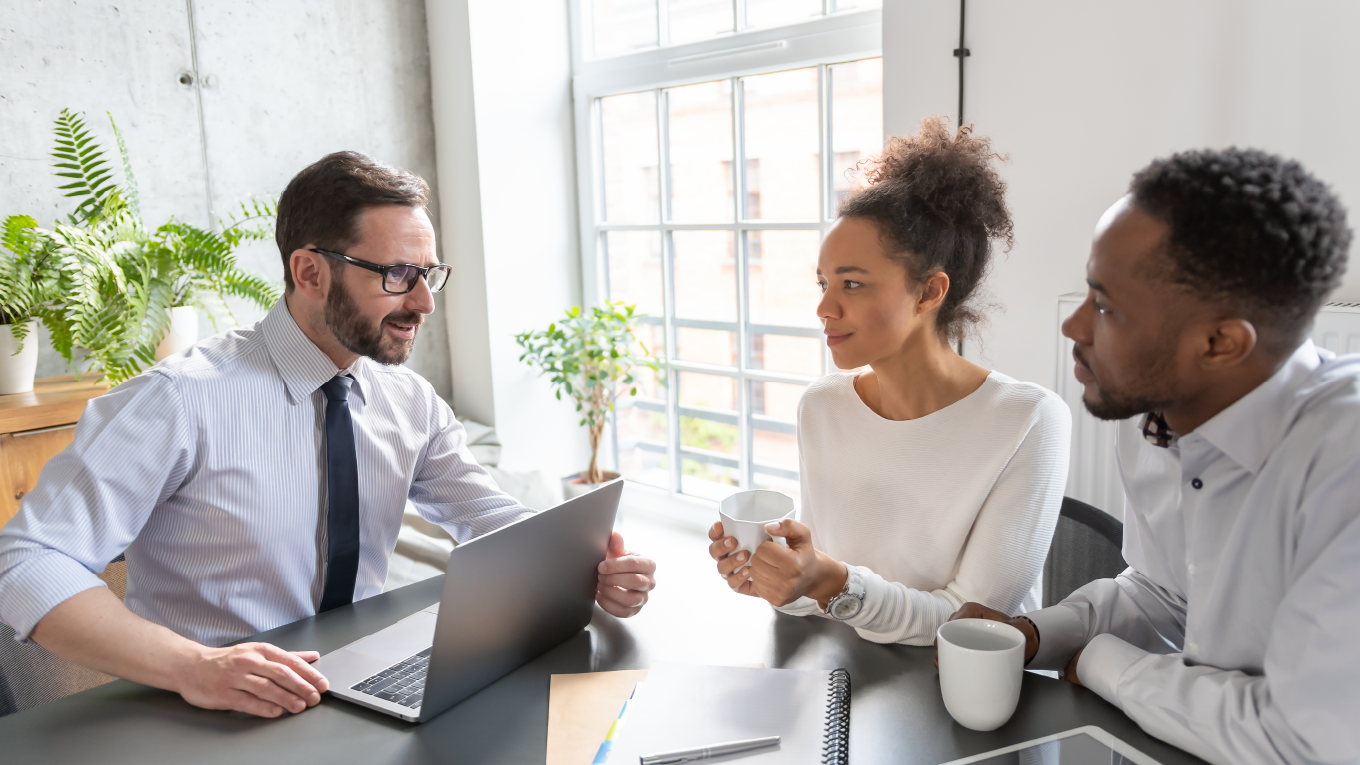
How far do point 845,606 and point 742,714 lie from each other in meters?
0.27

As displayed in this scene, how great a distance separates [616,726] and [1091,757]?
470mm

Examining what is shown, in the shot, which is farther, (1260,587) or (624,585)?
(624,585)

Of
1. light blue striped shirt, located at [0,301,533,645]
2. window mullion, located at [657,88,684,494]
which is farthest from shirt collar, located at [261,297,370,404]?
window mullion, located at [657,88,684,494]

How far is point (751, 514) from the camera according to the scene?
1.12 meters

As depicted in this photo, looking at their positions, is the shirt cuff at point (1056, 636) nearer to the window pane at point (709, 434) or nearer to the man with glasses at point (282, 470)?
the man with glasses at point (282, 470)

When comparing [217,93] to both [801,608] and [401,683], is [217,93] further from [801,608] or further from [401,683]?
[801,608]

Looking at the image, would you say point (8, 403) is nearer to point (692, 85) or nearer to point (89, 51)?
point (89, 51)

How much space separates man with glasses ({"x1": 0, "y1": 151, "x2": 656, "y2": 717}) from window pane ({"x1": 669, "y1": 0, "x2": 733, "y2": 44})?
177cm

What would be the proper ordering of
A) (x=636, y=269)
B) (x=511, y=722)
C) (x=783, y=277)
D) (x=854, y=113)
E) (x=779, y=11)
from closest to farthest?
(x=511, y=722) → (x=854, y=113) → (x=779, y=11) → (x=783, y=277) → (x=636, y=269)

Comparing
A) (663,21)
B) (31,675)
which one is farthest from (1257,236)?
(663,21)

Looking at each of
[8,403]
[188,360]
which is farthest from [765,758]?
[8,403]

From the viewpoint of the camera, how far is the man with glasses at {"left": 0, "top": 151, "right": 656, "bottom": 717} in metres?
1.18

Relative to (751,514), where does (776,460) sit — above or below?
below

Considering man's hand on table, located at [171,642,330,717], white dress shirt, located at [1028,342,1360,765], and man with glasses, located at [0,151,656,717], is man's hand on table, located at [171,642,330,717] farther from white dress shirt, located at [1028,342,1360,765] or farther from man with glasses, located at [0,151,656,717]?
white dress shirt, located at [1028,342,1360,765]
